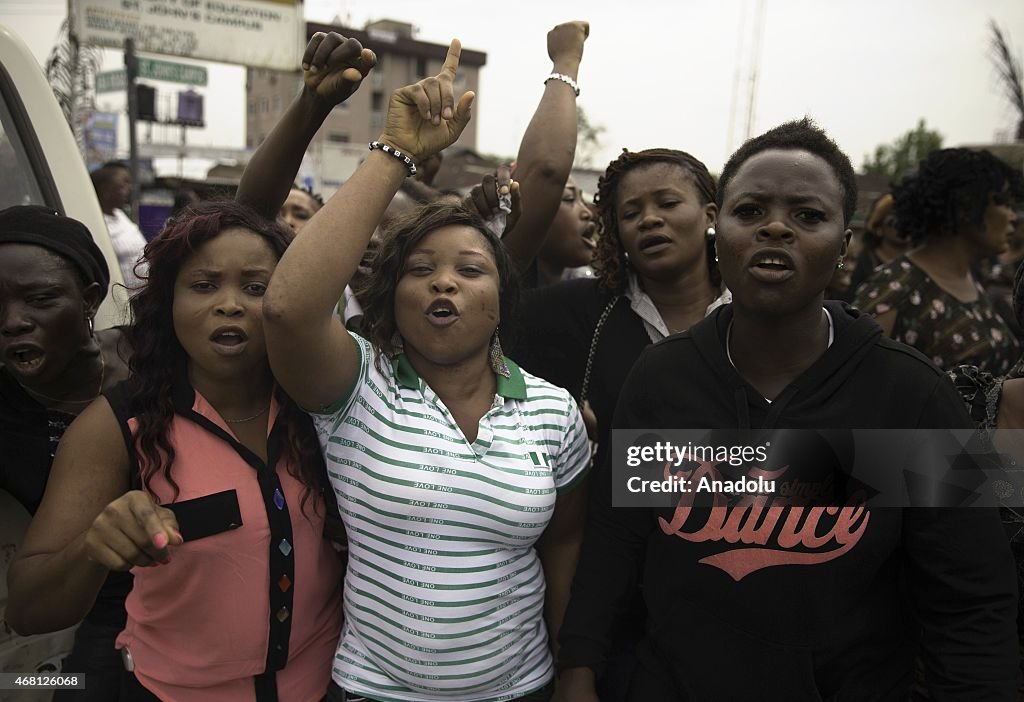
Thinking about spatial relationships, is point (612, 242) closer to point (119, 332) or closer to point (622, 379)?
point (622, 379)

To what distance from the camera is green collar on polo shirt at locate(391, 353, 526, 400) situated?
1.87 metres

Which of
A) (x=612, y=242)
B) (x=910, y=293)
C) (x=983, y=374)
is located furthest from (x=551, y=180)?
(x=910, y=293)

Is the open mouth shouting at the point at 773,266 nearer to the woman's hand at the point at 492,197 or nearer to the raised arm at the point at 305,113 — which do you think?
the woman's hand at the point at 492,197

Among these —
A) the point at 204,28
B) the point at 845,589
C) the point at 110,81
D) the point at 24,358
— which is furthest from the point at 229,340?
the point at 110,81

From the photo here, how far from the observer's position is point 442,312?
6.18ft

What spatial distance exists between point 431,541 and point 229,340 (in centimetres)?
65

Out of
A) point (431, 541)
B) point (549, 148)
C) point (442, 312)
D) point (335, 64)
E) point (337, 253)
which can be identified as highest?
point (335, 64)

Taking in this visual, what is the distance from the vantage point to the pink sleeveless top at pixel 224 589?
1728 mm

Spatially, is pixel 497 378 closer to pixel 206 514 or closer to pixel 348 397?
pixel 348 397

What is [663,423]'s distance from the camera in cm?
179

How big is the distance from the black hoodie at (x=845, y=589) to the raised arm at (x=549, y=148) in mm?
920

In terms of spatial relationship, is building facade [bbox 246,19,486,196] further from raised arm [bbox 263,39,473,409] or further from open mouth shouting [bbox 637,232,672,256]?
raised arm [bbox 263,39,473,409]

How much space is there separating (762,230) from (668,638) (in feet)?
3.04

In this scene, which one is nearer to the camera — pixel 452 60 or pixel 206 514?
pixel 206 514
